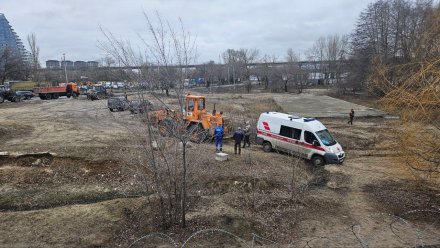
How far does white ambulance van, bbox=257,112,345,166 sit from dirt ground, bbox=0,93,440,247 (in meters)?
0.53

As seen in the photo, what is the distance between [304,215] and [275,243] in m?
2.15

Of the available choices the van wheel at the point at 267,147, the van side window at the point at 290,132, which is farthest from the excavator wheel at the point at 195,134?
the van wheel at the point at 267,147

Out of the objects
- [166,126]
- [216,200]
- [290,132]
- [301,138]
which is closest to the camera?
[166,126]

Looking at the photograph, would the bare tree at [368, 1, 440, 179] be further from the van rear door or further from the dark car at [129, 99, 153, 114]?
the dark car at [129, 99, 153, 114]

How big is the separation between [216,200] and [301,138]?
680 cm

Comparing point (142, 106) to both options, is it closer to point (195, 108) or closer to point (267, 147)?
point (195, 108)

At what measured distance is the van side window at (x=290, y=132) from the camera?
16.5m

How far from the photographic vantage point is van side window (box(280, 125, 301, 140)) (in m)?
16.5

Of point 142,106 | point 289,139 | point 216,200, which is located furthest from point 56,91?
point 142,106

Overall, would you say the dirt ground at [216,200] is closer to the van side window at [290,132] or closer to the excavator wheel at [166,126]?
the excavator wheel at [166,126]

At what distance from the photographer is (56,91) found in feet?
165

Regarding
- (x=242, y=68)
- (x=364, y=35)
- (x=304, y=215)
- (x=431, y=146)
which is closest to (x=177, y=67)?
(x=304, y=215)

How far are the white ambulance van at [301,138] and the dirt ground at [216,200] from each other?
527 mm

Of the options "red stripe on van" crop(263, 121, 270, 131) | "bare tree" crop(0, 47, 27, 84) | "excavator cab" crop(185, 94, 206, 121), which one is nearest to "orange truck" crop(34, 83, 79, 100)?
"bare tree" crop(0, 47, 27, 84)
